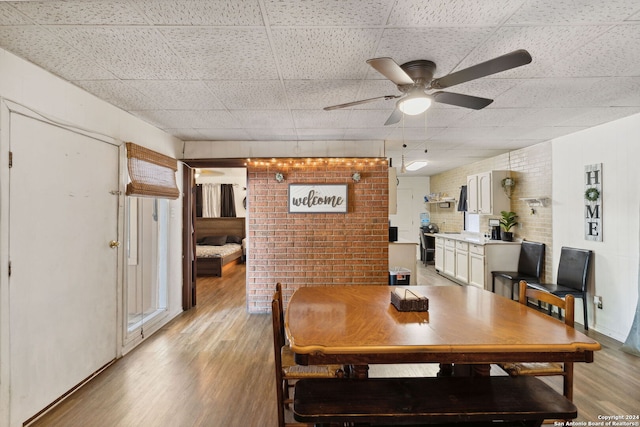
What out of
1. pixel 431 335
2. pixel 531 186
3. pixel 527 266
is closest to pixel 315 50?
pixel 431 335

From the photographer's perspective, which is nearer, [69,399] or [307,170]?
[69,399]

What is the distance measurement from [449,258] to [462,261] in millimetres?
595

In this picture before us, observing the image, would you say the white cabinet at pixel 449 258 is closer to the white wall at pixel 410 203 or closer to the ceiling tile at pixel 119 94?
the white wall at pixel 410 203

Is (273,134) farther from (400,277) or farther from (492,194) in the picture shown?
(492,194)

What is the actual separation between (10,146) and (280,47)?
1.81m

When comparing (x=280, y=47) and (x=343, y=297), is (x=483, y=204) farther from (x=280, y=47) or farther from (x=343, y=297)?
(x=280, y=47)

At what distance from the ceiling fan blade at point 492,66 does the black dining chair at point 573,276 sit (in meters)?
3.16

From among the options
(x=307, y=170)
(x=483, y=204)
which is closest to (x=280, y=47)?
(x=307, y=170)

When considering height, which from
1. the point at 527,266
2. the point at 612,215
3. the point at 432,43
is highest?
the point at 432,43

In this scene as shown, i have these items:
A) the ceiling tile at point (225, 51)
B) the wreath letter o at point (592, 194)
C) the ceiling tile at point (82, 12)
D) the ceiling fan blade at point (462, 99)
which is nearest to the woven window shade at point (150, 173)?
the ceiling tile at point (225, 51)

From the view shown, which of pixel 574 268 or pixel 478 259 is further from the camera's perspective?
pixel 478 259

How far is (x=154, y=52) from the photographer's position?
1958 millimetres

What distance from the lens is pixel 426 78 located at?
210 cm

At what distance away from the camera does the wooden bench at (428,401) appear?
1.50 metres
